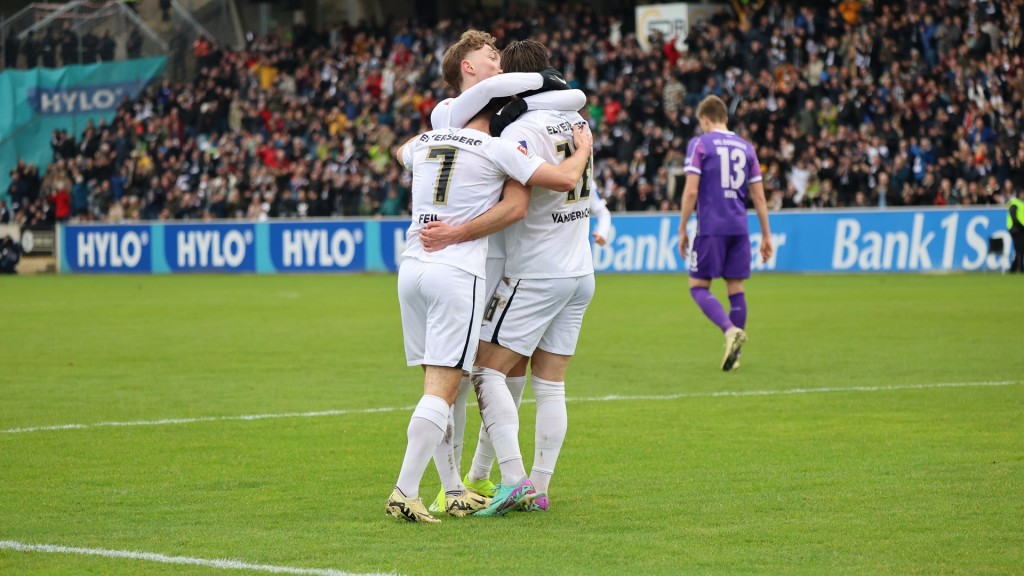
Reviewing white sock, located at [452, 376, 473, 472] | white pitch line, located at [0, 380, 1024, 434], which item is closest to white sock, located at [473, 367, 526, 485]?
white sock, located at [452, 376, 473, 472]

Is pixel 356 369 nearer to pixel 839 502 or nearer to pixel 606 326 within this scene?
pixel 606 326

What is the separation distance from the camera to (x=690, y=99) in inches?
1246

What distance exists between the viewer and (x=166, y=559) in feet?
17.4

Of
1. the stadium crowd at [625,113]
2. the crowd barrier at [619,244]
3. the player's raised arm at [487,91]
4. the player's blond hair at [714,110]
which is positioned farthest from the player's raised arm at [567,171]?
the stadium crowd at [625,113]

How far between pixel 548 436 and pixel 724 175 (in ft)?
21.6

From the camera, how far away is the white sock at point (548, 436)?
653cm

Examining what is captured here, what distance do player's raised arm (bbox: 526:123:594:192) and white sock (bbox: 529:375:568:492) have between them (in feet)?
3.11

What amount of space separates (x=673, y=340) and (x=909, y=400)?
5230 millimetres

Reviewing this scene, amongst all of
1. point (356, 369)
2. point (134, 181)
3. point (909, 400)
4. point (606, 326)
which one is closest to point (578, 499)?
point (909, 400)

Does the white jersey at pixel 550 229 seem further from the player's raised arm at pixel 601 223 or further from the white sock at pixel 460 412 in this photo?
the player's raised arm at pixel 601 223

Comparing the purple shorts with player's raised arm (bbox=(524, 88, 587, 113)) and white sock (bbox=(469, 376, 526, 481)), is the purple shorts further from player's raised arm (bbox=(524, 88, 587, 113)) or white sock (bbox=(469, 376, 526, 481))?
player's raised arm (bbox=(524, 88, 587, 113))

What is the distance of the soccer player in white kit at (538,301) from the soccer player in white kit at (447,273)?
188 mm

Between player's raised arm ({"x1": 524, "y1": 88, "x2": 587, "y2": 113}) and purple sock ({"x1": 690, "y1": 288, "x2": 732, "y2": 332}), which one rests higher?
player's raised arm ({"x1": 524, "y1": 88, "x2": 587, "y2": 113})

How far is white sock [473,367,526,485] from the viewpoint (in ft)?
20.8
